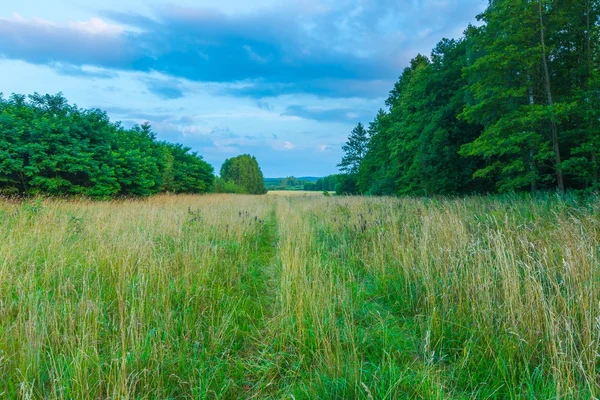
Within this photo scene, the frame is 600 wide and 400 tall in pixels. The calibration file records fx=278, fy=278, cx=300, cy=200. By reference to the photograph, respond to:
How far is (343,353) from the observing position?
2.26 metres

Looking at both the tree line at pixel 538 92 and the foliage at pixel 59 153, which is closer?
the tree line at pixel 538 92

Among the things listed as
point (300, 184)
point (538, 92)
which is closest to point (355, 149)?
point (538, 92)

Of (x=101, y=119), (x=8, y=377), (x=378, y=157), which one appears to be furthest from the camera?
(x=378, y=157)

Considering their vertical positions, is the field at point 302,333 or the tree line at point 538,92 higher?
the tree line at point 538,92

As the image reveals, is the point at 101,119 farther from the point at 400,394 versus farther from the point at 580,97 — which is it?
the point at 580,97

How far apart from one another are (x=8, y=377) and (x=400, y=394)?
8.99 feet

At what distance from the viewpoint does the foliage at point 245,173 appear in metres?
73.8

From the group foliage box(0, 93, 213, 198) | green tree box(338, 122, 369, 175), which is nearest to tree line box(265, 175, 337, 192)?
green tree box(338, 122, 369, 175)

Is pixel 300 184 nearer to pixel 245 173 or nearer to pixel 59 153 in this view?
pixel 245 173

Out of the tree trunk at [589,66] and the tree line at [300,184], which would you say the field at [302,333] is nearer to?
the tree trunk at [589,66]

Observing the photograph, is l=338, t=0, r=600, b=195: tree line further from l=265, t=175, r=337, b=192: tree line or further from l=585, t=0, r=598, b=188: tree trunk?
l=265, t=175, r=337, b=192: tree line

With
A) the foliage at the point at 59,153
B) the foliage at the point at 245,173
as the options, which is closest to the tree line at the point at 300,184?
the foliage at the point at 245,173

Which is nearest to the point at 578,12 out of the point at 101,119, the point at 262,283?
the point at 262,283

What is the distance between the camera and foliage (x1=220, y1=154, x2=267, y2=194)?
7381 cm
